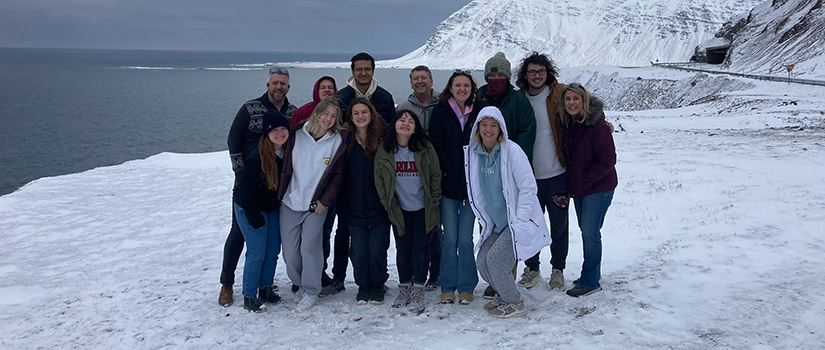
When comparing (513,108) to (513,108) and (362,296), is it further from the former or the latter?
(362,296)

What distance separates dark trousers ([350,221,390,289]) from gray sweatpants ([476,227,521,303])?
3.50ft

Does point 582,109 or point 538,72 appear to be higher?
point 538,72

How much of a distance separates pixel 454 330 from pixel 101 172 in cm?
1530

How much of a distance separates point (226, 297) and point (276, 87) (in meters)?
2.39

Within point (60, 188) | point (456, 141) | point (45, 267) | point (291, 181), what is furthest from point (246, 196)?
point (60, 188)

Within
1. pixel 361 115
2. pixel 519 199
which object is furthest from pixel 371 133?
pixel 519 199

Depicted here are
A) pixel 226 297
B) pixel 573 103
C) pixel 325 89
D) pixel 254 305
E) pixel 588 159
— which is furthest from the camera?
pixel 325 89

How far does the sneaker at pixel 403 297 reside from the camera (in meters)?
5.49

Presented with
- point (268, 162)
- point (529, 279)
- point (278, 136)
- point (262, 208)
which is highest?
point (278, 136)

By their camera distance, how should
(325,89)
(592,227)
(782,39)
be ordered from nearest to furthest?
(592,227) → (325,89) → (782,39)

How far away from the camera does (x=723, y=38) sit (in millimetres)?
62219

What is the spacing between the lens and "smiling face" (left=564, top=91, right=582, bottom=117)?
16.9 feet

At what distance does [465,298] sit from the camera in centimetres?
548

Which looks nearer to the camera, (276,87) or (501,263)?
(501,263)
